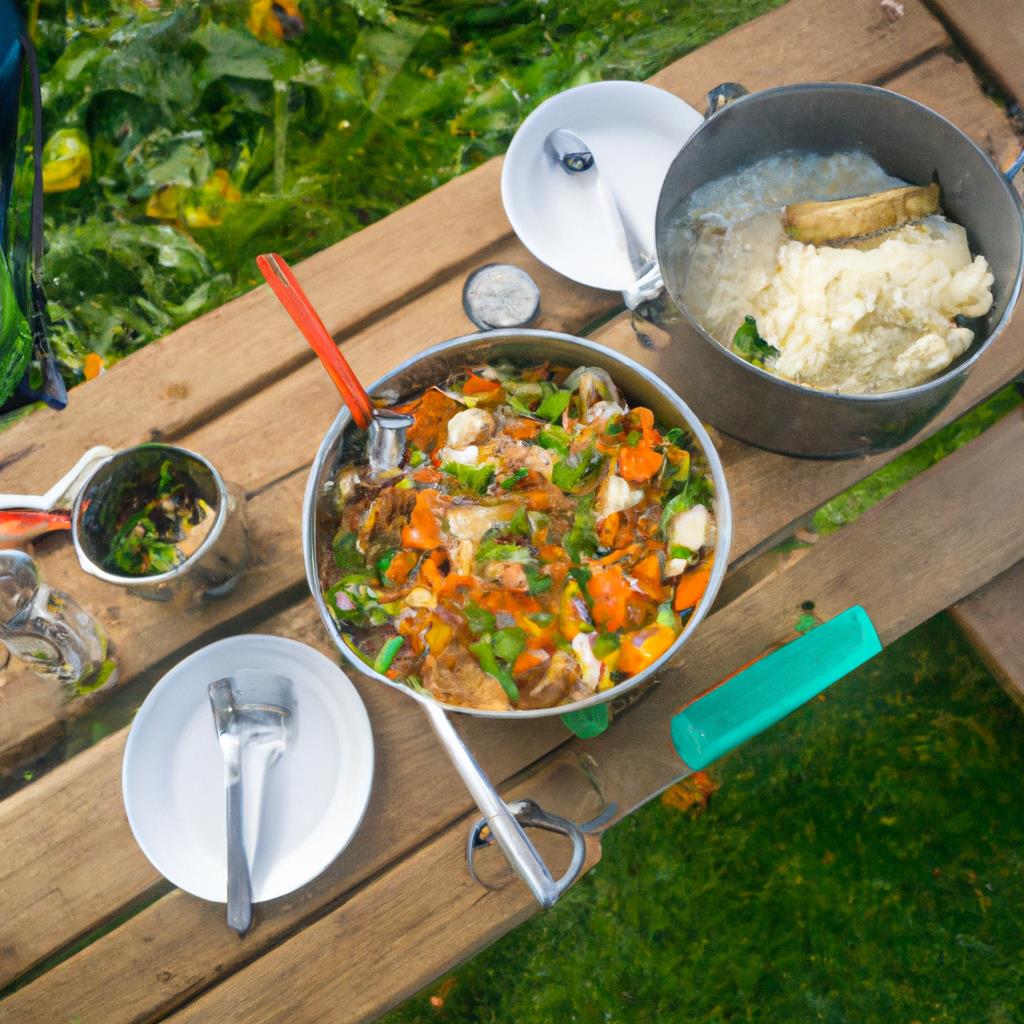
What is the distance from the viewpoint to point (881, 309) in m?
1.28

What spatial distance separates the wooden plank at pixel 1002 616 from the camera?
160 cm

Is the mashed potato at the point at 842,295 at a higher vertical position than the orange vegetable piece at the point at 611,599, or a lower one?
higher

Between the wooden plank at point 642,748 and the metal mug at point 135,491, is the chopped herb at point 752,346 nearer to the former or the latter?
the wooden plank at point 642,748

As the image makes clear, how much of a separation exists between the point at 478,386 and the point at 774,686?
646 mm

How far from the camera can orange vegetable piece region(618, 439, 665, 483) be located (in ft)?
4.14

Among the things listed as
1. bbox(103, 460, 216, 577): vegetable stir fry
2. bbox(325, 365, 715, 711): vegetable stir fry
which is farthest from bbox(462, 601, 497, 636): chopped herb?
bbox(103, 460, 216, 577): vegetable stir fry

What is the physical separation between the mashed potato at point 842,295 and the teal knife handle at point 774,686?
38 cm

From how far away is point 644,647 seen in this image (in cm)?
123

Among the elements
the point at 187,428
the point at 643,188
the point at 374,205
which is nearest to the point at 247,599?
the point at 187,428

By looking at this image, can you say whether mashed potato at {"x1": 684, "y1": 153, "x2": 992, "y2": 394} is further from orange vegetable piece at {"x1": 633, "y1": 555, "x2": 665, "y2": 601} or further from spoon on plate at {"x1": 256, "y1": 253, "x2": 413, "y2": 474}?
spoon on plate at {"x1": 256, "y1": 253, "x2": 413, "y2": 474}

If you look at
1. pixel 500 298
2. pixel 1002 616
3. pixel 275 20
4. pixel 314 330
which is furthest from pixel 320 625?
pixel 275 20

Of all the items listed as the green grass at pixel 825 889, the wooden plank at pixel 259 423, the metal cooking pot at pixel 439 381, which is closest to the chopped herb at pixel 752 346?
the metal cooking pot at pixel 439 381

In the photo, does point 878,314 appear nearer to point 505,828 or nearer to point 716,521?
Result: point 716,521

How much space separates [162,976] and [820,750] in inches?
60.0
